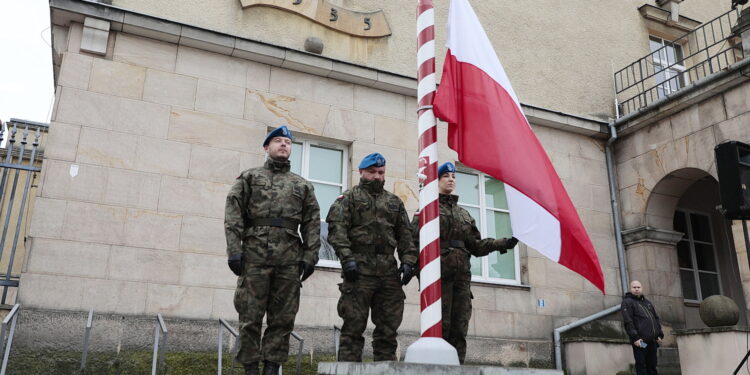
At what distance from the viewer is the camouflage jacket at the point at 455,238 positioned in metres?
5.55

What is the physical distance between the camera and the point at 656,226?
1023cm

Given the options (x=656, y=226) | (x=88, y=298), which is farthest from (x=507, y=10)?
(x=88, y=298)

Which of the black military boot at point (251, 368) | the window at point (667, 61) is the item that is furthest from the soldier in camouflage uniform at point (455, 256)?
the window at point (667, 61)

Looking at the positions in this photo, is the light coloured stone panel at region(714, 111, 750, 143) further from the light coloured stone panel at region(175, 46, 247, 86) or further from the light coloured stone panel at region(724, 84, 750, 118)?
the light coloured stone panel at region(175, 46, 247, 86)

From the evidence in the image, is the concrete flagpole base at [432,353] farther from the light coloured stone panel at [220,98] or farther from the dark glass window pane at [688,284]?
the dark glass window pane at [688,284]

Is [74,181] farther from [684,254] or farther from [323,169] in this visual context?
[684,254]

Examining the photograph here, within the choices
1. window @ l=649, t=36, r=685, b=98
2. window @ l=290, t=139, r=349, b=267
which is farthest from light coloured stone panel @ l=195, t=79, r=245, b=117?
window @ l=649, t=36, r=685, b=98

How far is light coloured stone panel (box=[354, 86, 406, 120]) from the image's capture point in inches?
353

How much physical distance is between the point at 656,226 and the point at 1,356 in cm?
908

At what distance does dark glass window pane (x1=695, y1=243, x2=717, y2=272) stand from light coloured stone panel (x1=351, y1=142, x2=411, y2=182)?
21.6 ft

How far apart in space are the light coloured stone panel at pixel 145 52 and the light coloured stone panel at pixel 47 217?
189cm

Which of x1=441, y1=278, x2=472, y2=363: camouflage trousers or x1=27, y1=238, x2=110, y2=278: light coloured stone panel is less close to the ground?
x1=27, y1=238, x2=110, y2=278: light coloured stone panel

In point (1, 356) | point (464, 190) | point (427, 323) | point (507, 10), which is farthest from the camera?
point (507, 10)

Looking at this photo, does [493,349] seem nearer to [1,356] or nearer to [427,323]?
[427,323]
